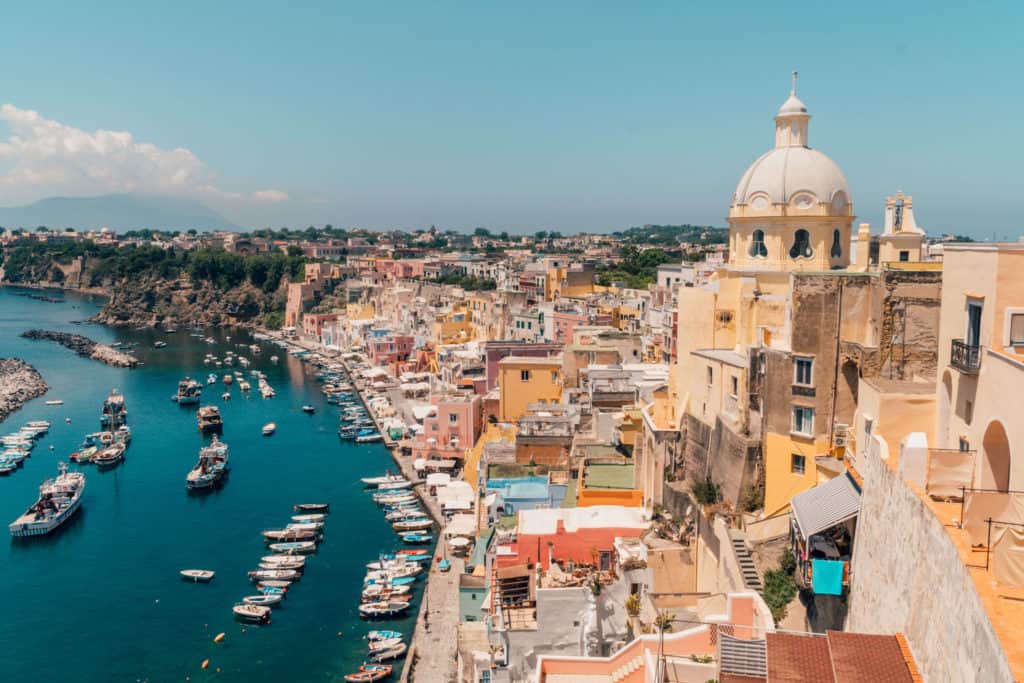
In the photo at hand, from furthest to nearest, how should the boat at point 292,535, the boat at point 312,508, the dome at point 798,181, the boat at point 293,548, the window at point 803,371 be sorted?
the boat at point 312,508 → the boat at point 292,535 → the boat at point 293,548 → the dome at point 798,181 → the window at point 803,371

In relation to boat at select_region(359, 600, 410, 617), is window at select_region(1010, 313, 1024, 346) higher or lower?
higher

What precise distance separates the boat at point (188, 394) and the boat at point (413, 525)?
30.4m

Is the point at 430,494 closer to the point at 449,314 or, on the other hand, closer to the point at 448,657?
the point at 448,657

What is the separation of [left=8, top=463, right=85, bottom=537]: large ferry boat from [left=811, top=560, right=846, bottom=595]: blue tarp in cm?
3245

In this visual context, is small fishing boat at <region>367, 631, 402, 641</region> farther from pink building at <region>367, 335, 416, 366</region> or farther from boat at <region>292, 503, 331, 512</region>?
pink building at <region>367, 335, 416, 366</region>

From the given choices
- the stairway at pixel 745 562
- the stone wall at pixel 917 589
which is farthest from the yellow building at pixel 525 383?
the stone wall at pixel 917 589

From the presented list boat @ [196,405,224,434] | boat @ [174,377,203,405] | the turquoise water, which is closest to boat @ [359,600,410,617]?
the turquoise water

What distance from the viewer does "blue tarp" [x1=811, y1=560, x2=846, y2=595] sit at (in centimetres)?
980

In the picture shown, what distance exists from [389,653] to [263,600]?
5.60 meters

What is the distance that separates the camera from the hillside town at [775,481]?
697 cm

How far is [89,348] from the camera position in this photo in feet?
266

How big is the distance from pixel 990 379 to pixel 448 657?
1862 cm

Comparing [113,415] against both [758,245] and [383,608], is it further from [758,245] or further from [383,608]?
[758,245]

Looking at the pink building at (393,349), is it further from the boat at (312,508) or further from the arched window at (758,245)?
the arched window at (758,245)
